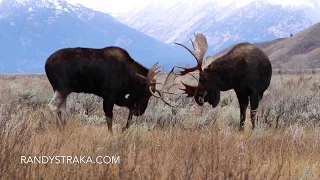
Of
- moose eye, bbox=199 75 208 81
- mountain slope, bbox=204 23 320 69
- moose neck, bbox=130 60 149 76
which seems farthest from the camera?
mountain slope, bbox=204 23 320 69

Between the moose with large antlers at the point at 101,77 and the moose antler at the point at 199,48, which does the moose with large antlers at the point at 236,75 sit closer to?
the moose antler at the point at 199,48

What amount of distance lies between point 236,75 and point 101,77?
8.08 feet

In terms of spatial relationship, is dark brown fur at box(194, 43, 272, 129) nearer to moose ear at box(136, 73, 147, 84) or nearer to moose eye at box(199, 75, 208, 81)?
moose eye at box(199, 75, 208, 81)

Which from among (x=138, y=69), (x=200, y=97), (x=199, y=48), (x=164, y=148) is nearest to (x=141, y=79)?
(x=138, y=69)

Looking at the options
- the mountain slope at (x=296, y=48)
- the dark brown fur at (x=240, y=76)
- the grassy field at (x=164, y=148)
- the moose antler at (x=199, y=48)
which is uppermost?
the mountain slope at (x=296, y=48)

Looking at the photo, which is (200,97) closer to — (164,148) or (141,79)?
(141,79)

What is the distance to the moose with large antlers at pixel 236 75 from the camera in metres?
8.33

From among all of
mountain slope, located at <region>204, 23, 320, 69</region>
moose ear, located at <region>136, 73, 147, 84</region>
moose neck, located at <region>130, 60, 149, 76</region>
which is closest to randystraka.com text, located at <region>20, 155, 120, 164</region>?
moose ear, located at <region>136, 73, 147, 84</region>

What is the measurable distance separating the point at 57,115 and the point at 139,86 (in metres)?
1.50

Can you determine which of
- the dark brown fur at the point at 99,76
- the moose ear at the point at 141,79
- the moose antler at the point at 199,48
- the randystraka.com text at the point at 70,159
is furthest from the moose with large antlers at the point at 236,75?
the randystraka.com text at the point at 70,159

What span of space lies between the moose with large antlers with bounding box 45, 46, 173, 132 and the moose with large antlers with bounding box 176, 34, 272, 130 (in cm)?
105

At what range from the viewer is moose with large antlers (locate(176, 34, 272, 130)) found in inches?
328

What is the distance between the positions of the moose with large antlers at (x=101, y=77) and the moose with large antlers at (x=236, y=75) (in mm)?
1054

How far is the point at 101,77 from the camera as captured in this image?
7.92m
